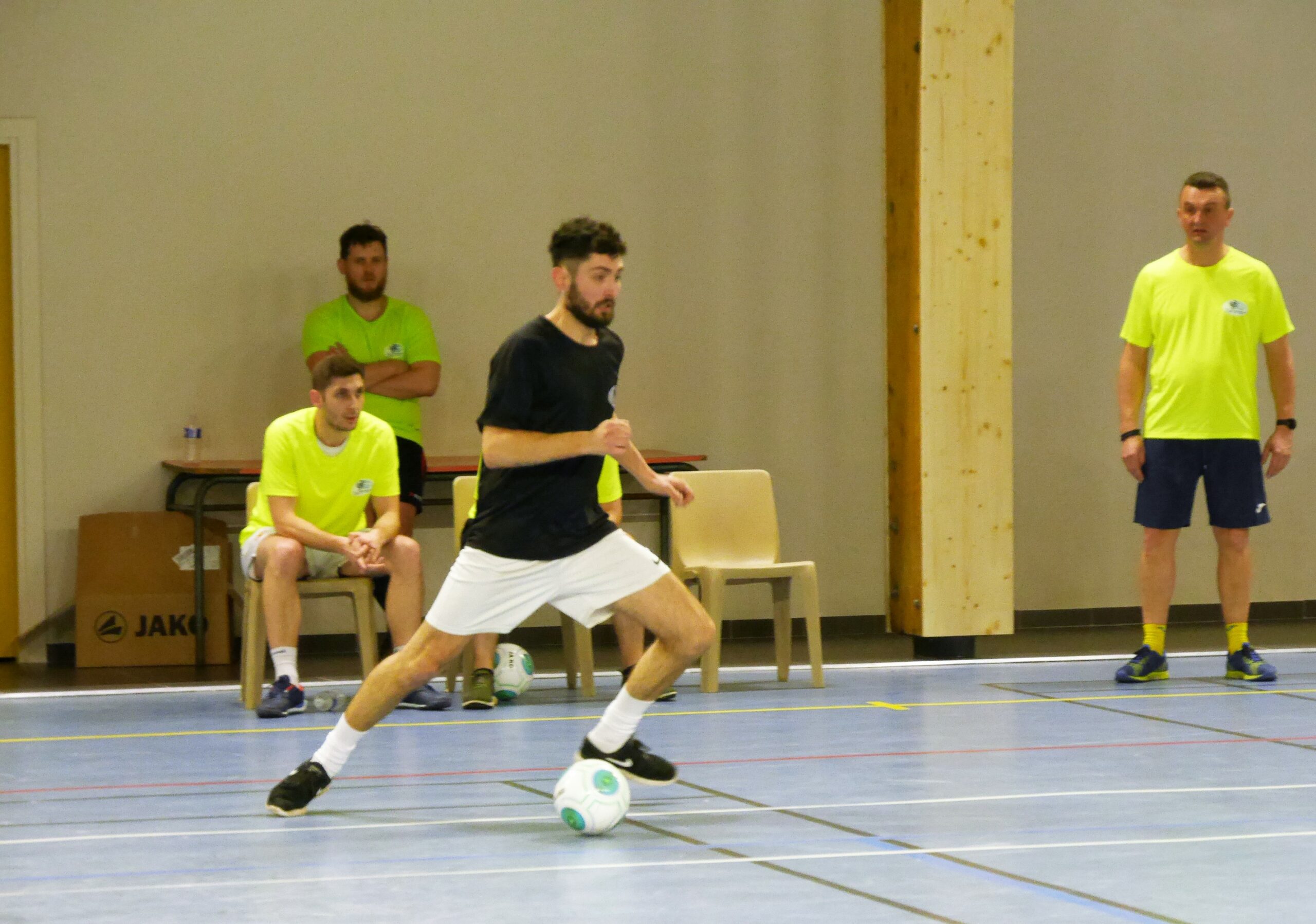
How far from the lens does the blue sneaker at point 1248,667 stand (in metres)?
6.69

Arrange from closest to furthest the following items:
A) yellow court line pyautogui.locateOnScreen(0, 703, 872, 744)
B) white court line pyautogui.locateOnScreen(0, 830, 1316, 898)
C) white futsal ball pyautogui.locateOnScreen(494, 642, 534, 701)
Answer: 1. white court line pyautogui.locateOnScreen(0, 830, 1316, 898)
2. yellow court line pyautogui.locateOnScreen(0, 703, 872, 744)
3. white futsal ball pyautogui.locateOnScreen(494, 642, 534, 701)

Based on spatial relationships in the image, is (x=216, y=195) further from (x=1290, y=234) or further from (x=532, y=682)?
(x=1290, y=234)

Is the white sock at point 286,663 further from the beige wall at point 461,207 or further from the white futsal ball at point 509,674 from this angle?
the beige wall at point 461,207

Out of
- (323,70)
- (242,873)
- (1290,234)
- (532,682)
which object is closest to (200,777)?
(242,873)

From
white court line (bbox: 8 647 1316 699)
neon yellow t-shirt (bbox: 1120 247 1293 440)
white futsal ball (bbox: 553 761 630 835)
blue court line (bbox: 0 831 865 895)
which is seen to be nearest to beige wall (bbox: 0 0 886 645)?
white court line (bbox: 8 647 1316 699)

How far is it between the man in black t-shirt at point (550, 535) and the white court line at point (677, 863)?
63cm

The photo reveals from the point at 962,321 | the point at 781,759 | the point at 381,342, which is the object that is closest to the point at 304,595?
the point at 381,342

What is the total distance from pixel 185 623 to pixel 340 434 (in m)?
2.12

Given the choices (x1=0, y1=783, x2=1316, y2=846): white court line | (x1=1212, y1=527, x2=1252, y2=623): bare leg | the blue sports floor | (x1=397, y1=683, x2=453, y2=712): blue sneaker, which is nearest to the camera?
the blue sports floor

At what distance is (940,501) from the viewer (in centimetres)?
755

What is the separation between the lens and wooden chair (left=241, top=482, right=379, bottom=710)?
20.6 ft

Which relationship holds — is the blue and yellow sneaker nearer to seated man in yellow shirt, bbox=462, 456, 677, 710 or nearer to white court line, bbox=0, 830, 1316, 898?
seated man in yellow shirt, bbox=462, 456, 677, 710

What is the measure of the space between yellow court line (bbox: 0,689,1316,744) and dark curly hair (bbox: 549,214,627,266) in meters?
2.22

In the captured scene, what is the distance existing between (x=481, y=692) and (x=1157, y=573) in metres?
2.64
